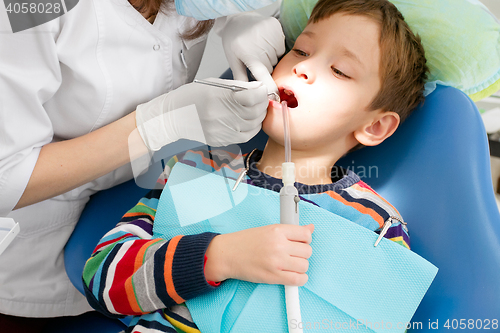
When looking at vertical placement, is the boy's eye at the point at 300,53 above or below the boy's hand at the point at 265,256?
above

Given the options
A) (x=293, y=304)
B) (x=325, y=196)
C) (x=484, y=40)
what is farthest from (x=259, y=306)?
(x=484, y=40)

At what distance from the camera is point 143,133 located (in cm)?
91

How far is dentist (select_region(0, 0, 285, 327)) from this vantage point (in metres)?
0.77

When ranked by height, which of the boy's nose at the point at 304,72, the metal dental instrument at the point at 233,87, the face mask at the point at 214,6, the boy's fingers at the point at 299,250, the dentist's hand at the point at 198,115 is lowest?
the boy's fingers at the point at 299,250

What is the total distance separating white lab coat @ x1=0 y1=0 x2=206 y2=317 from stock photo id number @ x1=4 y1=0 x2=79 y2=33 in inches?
0.5

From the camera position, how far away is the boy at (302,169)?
2.52 ft

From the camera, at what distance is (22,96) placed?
748 mm

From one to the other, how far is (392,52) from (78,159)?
0.84m

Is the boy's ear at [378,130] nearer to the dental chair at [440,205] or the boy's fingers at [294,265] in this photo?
the dental chair at [440,205]

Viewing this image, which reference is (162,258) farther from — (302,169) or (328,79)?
(328,79)

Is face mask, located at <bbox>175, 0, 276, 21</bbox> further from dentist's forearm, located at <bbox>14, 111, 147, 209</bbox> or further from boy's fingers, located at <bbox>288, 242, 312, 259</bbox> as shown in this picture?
boy's fingers, located at <bbox>288, 242, 312, 259</bbox>

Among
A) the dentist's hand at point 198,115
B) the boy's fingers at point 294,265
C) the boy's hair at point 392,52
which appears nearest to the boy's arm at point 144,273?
the boy's fingers at point 294,265

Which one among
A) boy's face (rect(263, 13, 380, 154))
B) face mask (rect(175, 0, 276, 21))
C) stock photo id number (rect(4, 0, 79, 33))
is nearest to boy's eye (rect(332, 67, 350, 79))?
boy's face (rect(263, 13, 380, 154))

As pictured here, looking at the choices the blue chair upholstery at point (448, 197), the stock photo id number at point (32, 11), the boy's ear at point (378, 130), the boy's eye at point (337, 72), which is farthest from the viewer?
the boy's ear at point (378, 130)
